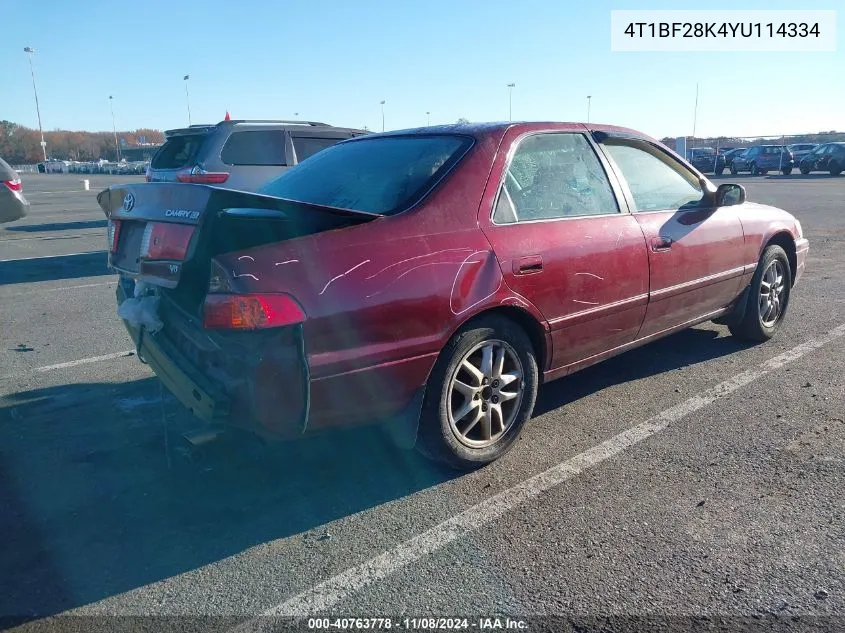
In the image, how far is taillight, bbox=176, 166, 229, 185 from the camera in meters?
9.28

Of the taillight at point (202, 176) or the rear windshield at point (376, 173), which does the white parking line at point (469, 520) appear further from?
the taillight at point (202, 176)

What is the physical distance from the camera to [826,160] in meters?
35.1

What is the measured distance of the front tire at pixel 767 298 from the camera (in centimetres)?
530

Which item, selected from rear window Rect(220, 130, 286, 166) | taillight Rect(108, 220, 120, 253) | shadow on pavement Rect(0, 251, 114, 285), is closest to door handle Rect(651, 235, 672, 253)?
taillight Rect(108, 220, 120, 253)

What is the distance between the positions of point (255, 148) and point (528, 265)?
23.3ft

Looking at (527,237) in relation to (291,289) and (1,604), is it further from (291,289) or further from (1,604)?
(1,604)

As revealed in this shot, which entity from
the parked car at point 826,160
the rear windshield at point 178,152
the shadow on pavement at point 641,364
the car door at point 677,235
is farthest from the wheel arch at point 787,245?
the parked car at point 826,160

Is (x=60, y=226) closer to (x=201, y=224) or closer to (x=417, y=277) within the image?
(x=201, y=224)

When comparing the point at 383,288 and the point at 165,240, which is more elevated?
the point at 165,240

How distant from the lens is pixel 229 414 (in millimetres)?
2846

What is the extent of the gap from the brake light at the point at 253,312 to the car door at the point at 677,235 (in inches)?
94.4

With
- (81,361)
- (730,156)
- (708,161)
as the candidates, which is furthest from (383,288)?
(708,161)

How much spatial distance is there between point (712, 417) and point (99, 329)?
16.1ft

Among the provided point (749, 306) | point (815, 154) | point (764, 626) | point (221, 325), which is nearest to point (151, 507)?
point (221, 325)
